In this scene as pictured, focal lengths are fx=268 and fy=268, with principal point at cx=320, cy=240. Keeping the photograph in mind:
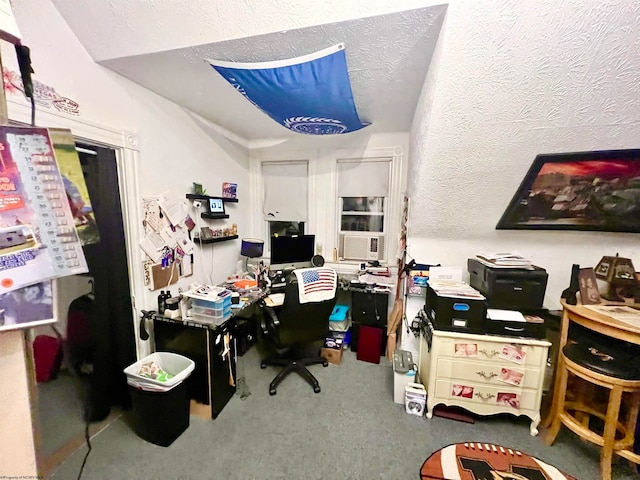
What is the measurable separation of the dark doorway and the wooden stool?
2.95m

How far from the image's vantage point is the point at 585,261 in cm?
219

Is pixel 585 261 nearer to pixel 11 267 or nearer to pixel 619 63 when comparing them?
pixel 619 63

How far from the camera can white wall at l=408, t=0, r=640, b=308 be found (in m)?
1.22

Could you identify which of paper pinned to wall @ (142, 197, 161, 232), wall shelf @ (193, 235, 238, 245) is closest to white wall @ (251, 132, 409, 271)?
wall shelf @ (193, 235, 238, 245)

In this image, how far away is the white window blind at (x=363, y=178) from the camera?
3125 mm

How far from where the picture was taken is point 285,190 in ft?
11.3

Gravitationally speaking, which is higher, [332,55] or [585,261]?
[332,55]

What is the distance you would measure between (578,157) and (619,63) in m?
0.64

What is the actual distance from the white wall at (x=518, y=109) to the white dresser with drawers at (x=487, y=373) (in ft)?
2.64

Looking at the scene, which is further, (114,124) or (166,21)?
(114,124)

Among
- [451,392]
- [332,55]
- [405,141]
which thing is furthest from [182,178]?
[451,392]

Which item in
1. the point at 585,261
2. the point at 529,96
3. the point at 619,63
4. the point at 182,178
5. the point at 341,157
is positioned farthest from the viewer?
the point at 341,157

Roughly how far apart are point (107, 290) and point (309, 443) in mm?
1701

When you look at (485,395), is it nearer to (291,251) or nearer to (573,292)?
(573,292)
